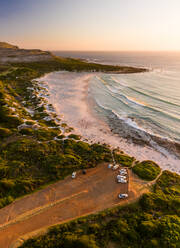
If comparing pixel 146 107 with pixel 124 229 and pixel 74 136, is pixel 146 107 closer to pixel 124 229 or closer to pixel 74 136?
pixel 74 136

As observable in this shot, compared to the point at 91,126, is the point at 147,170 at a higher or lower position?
lower

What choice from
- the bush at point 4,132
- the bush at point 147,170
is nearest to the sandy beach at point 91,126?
the bush at point 147,170

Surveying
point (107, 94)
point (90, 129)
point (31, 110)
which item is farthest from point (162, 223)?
point (107, 94)

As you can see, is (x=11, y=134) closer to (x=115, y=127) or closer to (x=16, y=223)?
(x=16, y=223)

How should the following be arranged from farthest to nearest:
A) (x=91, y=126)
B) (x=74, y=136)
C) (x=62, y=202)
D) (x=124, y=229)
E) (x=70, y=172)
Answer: (x=91, y=126), (x=74, y=136), (x=70, y=172), (x=62, y=202), (x=124, y=229)

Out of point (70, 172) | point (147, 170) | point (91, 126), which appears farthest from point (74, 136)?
point (147, 170)

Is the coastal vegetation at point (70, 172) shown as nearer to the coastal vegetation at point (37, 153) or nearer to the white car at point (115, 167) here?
the coastal vegetation at point (37, 153)
